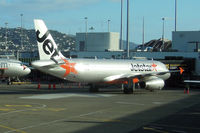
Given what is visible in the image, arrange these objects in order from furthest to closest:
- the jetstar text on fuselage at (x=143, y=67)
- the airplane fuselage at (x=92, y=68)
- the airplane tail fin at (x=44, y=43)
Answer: the jetstar text on fuselage at (x=143, y=67), the airplane tail fin at (x=44, y=43), the airplane fuselage at (x=92, y=68)

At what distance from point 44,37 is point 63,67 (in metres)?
4.31

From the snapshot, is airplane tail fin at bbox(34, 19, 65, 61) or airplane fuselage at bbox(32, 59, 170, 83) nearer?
airplane fuselage at bbox(32, 59, 170, 83)

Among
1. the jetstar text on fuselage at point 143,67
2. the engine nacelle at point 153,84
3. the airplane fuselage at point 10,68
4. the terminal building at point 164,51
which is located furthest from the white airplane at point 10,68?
the engine nacelle at point 153,84

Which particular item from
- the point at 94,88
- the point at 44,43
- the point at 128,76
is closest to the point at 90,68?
the point at 94,88

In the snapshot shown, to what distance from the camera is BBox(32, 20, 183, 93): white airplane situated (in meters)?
38.6

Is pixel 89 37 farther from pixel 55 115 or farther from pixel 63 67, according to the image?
pixel 55 115

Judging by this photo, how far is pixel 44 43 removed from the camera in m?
39.4

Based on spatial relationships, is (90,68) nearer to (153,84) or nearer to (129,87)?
(129,87)

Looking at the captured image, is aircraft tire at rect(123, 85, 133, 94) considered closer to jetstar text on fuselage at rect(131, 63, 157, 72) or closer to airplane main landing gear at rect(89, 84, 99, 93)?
jetstar text on fuselage at rect(131, 63, 157, 72)

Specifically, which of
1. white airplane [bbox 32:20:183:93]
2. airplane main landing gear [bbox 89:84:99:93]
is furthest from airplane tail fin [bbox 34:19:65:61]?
airplane main landing gear [bbox 89:84:99:93]

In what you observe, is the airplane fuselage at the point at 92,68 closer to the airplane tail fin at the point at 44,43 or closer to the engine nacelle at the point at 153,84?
the airplane tail fin at the point at 44,43

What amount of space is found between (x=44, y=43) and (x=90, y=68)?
6352mm

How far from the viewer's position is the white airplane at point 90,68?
38.6 m

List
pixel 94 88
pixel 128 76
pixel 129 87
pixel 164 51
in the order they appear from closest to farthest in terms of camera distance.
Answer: pixel 128 76 → pixel 129 87 → pixel 94 88 → pixel 164 51
